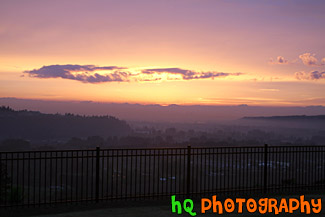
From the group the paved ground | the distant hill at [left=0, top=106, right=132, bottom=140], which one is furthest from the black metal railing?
the distant hill at [left=0, top=106, right=132, bottom=140]

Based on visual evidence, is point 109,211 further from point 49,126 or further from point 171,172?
point 49,126

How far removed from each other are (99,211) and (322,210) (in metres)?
6.60

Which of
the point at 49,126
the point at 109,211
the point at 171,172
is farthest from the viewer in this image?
the point at 49,126

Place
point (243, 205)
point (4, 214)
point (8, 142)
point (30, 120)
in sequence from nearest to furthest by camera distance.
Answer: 1. point (4, 214)
2. point (243, 205)
3. point (8, 142)
4. point (30, 120)

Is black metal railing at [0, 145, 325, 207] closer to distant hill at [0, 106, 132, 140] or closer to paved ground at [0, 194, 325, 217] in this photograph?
paved ground at [0, 194, 325, 217]

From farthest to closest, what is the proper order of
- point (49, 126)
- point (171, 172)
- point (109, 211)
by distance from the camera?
point (49, 126), point (171, 172), point (109, 211)

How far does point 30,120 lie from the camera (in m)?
108

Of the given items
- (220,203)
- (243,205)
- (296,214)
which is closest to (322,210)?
(296,214)

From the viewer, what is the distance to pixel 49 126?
351 feet

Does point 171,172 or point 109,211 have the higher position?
point 171,172

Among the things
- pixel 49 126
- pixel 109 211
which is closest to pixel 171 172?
pixel 109 211

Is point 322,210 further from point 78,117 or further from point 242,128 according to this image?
point 242,128

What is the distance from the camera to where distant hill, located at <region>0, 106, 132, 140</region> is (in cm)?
10019

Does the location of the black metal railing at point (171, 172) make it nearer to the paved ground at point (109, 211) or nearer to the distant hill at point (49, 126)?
the paved ground at point (109, 211)
